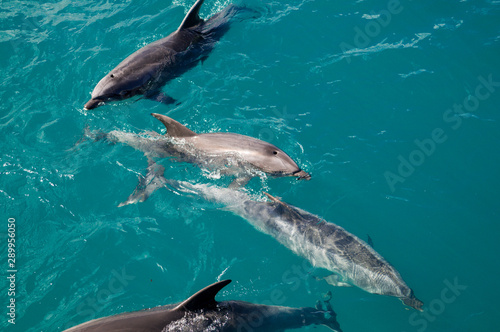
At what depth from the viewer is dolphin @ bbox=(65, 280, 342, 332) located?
18.3ft

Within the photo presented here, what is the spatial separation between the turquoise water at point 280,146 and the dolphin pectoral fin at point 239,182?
0.69 ft

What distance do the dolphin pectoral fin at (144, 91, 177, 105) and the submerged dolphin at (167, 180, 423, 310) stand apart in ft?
10.0

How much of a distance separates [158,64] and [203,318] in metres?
7.12

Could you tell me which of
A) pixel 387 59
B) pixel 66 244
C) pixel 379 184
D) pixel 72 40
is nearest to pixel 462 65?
pixel 387 59

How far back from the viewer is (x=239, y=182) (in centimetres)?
912

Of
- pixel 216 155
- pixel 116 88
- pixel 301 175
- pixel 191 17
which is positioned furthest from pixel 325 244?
pixel 191 17

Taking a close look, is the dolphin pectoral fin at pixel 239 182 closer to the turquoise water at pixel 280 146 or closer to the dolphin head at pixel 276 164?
the turquoise water at pixel 280 146

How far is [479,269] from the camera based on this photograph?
8.21 m

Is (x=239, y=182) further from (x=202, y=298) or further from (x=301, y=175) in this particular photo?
(x=202, y=298)

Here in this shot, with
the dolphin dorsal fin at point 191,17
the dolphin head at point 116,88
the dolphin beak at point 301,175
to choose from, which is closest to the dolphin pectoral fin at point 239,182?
the dolphin beak at point 301,175

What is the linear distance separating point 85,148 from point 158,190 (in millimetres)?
2497

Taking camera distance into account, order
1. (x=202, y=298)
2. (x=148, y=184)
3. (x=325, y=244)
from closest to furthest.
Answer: (x=202, y=298), (x=325, y=244), (x=148, y=184)

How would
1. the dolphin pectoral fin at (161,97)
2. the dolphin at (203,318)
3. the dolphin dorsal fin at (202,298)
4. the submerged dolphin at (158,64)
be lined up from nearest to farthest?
the dolphin at (203,318) → the dolphin dorsal fin at (202,298) → the submerged dolphin at (158,64) → the dolphin pectoral fin at (161,97)

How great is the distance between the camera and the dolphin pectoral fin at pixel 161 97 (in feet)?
34.4
